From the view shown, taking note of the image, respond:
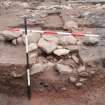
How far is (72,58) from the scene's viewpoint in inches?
231

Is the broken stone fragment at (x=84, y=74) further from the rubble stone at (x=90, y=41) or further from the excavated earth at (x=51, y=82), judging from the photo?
the rubble stone at (x=90, y=41)

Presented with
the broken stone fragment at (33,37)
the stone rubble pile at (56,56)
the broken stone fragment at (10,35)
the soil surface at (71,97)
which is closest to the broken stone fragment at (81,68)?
the stone rubble pile at (56,56)

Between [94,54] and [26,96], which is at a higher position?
[94,54]

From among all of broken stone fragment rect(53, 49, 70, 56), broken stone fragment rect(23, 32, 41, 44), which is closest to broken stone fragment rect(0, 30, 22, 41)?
broken stone fragment rect(23, 32, 41, 44)

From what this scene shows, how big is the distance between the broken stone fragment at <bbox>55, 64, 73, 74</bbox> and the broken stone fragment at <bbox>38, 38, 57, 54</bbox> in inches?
15.7

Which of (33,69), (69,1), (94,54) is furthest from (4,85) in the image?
(69,1)

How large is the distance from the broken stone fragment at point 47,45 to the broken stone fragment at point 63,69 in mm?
399

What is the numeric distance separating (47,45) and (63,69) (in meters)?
0.71

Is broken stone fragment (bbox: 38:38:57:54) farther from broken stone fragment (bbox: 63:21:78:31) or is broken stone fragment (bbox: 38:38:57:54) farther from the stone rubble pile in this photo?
broken stone fragment (bbox: 63:21:78:31)

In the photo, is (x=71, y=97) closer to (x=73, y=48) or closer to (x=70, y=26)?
(x=73, y=48)

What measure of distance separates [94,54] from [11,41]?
1.74m

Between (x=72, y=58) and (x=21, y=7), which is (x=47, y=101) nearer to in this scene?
(x=72, y=58)

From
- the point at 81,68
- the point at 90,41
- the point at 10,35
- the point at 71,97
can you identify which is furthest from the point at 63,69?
the point at 10,35

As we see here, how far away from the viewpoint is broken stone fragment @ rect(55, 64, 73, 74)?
5.51 meters
